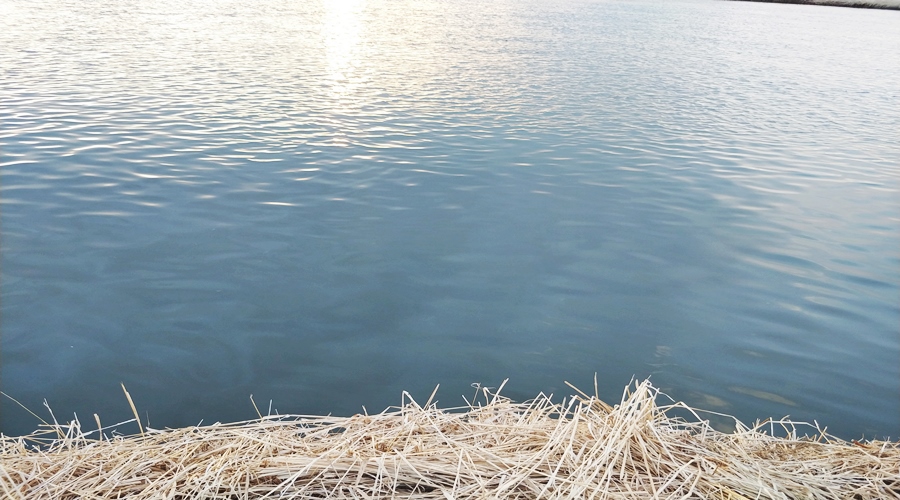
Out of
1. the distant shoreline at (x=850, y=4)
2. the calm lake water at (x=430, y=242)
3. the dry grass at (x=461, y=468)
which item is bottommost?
the calm lake water at (x=430, y=242)

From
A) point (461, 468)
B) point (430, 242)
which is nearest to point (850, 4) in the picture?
point (430, 242)

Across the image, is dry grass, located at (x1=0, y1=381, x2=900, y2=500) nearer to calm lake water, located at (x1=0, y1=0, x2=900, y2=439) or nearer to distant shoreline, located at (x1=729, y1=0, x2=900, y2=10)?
calm lake water, located at (x1=0, y1=0, x2=900, y2=439)

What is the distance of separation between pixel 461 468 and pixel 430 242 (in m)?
4.55

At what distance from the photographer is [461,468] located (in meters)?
2.55

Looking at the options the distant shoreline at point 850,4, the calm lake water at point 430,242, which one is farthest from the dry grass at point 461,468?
the distant shoreline at point 850,4

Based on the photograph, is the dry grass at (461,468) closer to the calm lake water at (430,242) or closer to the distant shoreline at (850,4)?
the calm lake water at (430,242)

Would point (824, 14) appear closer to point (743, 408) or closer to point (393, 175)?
point (393, 175)

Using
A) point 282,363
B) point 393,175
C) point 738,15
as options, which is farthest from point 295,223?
point 738,15

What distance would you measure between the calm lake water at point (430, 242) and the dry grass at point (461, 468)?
1.55 metres

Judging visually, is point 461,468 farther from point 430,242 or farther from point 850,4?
point 850,4

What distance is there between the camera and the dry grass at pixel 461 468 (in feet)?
8.10

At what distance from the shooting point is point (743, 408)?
14.8 feet

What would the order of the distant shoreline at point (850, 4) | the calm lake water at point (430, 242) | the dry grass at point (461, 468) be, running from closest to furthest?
the dry grass at point (461, 468) → the calm lake water at point (430, 242) → the distant shoreline at point (850, 4)

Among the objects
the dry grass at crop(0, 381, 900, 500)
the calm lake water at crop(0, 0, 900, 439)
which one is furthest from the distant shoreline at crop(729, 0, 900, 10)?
the dry grass at crop(0, 381, 900, 500)
